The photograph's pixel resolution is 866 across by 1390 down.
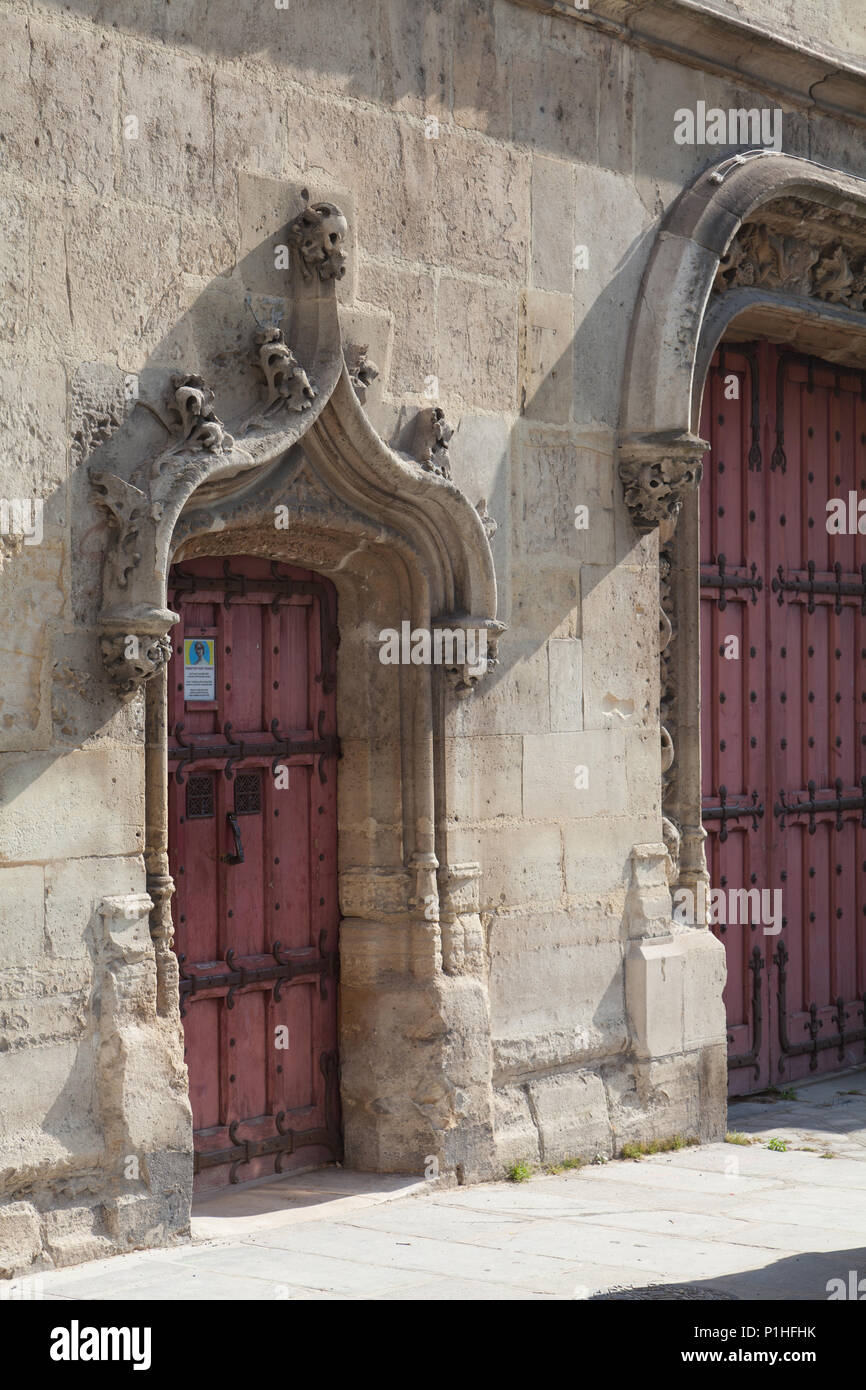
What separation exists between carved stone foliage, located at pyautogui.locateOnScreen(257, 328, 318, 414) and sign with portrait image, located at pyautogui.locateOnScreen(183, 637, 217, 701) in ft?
2.42

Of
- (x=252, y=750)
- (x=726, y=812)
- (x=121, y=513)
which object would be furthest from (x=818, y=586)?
(x=121, y=513)

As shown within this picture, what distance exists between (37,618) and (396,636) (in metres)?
1.48

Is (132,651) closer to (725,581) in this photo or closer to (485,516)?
(485,516)

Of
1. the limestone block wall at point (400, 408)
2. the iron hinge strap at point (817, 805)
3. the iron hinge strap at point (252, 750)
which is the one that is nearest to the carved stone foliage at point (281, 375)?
the limestone block wall at point (400, 408)

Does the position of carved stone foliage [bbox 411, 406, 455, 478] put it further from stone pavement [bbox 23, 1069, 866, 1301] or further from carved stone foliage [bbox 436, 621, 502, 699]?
stone pavement [bbox 23, 1069, 866, 1301]

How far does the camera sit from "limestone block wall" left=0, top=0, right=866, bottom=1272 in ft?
15.7

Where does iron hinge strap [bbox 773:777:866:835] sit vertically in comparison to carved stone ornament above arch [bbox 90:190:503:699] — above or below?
below

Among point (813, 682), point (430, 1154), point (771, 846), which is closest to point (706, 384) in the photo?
point (813, 682)

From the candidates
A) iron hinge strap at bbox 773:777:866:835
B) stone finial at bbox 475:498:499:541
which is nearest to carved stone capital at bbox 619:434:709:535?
stone finial at bbox 475:498:499:541

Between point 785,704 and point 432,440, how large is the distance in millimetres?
2802

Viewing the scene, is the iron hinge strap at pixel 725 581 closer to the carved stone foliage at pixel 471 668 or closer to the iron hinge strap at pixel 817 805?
the iron hinge strap at pixel 817 805

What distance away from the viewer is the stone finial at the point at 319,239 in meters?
5.42

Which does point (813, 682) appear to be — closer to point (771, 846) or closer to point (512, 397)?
point (771, 846)

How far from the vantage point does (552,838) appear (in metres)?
6.31
